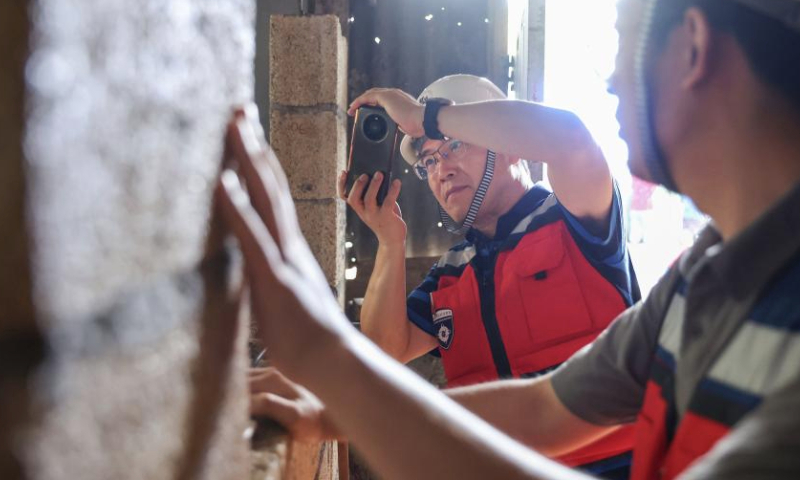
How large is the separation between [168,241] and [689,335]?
648 mm

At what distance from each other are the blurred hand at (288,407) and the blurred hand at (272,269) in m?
0.36

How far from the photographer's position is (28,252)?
0.33m

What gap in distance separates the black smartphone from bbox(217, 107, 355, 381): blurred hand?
1166mm

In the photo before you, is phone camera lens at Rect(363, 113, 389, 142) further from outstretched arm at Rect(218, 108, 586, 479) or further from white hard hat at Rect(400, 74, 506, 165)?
outstretched arm at Rect(218, 108, 586, 479)

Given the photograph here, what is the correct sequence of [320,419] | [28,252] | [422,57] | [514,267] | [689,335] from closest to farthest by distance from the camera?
[28,252] < [689,335] < [320,419] < [514,267] < [422,57]

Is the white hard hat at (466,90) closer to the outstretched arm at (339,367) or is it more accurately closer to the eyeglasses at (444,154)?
the eyeglasses at (444,154)

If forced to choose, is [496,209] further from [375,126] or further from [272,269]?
[272,269]

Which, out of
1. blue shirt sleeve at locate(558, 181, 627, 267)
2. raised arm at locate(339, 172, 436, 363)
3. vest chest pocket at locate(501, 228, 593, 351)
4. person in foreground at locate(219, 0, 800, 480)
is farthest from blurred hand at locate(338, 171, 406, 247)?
person in foreground at locate(219, 0, 800, 480)

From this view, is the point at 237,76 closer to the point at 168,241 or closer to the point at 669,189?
the point at 168,241

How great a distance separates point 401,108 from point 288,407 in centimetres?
97

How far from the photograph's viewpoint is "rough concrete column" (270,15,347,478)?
220 cm

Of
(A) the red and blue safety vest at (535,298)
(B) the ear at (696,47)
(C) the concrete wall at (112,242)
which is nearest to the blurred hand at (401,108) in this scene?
(A) the red and blue safety vest at (535,298)

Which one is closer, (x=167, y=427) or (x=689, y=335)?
(x=167, y=427)

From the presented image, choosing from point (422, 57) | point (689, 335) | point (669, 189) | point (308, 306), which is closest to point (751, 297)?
point (689, 335)
